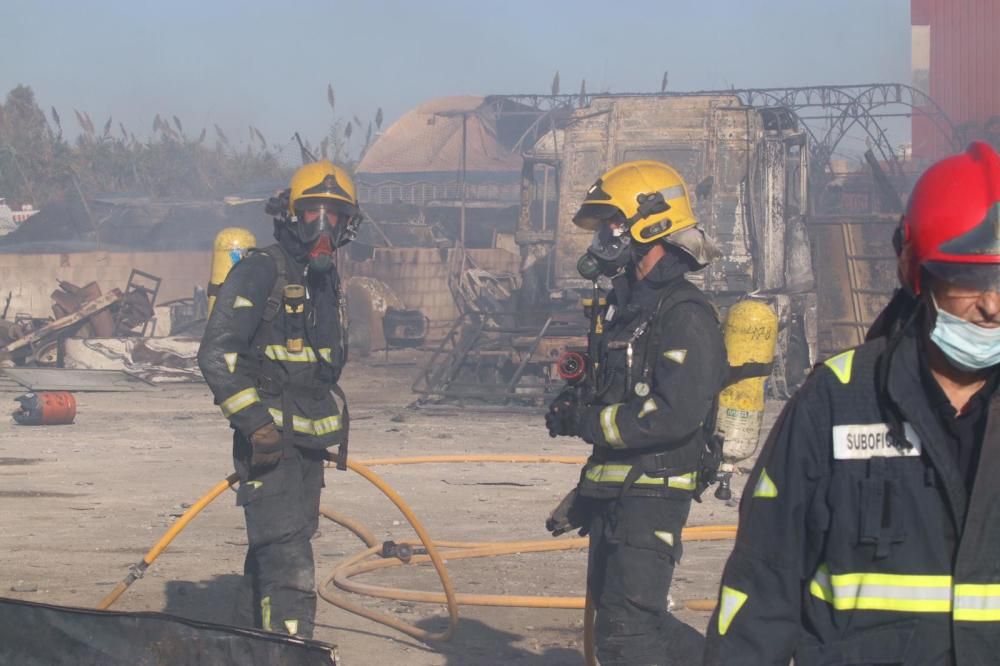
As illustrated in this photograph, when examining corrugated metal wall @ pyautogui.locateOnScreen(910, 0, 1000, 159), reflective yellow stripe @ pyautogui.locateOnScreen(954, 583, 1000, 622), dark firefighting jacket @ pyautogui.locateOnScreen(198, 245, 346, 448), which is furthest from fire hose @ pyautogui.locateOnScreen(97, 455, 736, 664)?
corrugated metal wall @ pyautogui.locateOnScreen(910, 0, 1000, 159)

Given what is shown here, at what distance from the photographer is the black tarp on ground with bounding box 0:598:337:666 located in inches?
144

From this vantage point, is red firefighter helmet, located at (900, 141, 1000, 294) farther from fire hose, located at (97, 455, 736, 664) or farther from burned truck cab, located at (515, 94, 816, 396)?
burned truck cab, located at (515, 94, 816, 396)

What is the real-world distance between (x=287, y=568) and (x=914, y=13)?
38.0m

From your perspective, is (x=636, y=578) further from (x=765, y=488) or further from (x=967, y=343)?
(x=967, y=343)

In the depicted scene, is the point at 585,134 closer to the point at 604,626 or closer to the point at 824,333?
the point at 824,333

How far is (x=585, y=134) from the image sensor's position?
625 inches

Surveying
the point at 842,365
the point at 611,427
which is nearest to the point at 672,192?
the point at 611,427

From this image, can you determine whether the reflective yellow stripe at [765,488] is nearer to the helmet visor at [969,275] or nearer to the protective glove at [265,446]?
the helmet visor at [969,275]

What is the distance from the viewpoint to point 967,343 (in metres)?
2.17

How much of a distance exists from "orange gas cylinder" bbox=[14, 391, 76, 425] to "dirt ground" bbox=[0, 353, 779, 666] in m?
0.13

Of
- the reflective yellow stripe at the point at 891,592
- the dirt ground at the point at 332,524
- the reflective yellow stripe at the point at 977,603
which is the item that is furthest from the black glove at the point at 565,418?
the reflective yellow stripe at the point at 977,603

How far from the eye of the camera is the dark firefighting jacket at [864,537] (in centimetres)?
220

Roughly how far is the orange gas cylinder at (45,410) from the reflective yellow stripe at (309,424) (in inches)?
348

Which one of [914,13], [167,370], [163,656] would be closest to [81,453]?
[167,370]
